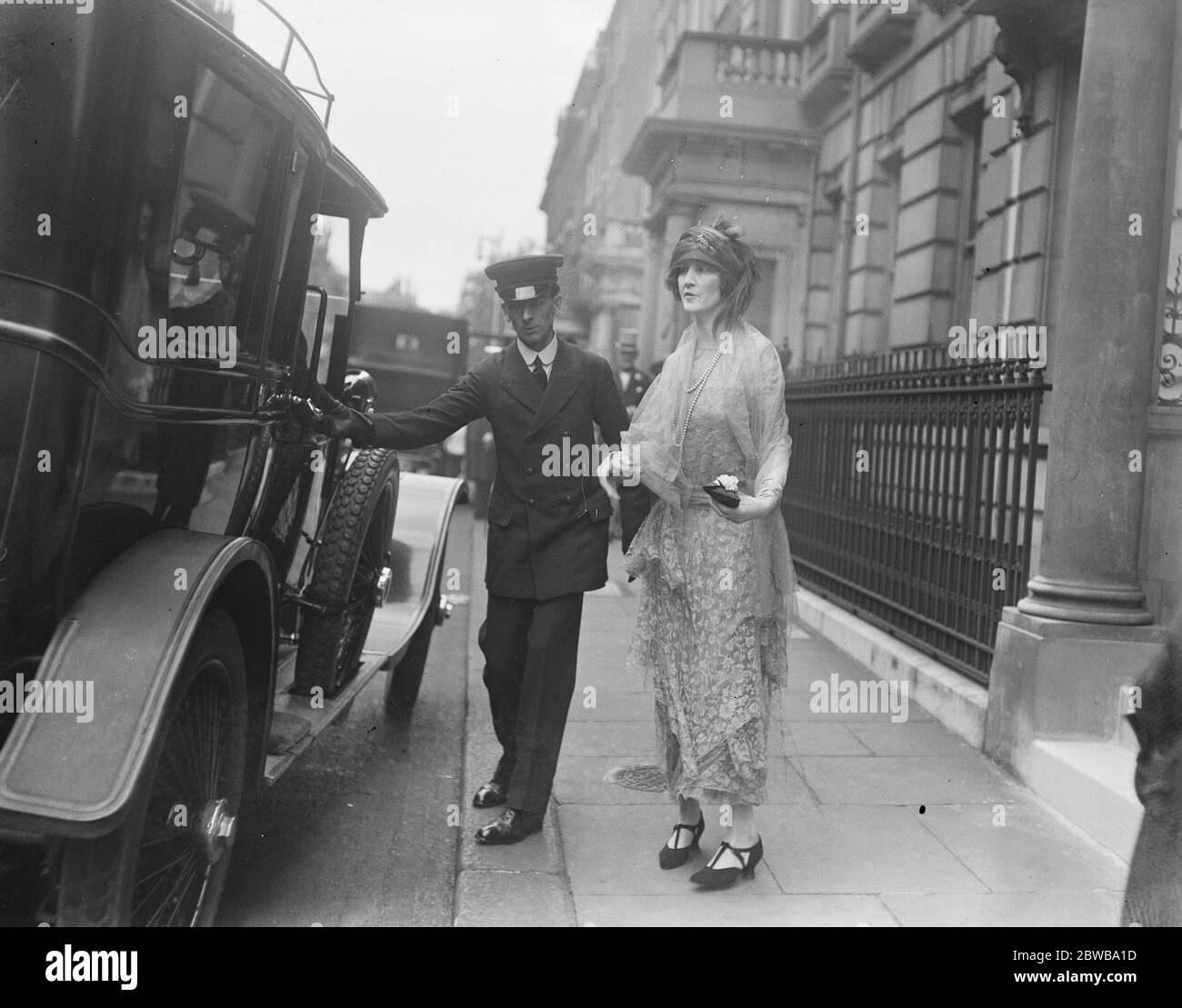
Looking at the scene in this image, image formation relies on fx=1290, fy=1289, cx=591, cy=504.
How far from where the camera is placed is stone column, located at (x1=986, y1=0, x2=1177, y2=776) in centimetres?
535

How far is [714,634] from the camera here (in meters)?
4.22

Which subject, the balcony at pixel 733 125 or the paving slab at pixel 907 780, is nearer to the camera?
the paving slab at pixel 907 780

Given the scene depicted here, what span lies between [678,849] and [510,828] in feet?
1.99

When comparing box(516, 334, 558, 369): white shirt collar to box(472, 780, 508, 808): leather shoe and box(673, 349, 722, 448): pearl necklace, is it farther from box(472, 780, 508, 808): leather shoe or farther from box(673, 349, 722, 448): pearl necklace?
box(472, 780, 508, 808): leather shoe

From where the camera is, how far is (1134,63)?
17.8 ft

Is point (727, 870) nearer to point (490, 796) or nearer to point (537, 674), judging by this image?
point (537, 674)

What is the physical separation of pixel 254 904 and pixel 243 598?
1.10 meters

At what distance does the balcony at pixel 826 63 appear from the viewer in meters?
16.5

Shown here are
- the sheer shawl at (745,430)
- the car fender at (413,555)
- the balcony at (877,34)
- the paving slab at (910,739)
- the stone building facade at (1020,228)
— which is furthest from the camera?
the balcony at (877,34)

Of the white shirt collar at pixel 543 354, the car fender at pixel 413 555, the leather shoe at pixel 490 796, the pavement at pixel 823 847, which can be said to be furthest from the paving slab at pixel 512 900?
the white shirt collar at pixel 543 354

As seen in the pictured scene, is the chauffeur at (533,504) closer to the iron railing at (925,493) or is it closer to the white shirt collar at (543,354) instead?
the white shirt collar at (543,354)

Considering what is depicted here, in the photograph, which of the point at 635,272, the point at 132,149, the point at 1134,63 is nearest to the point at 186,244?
the point at 132,149

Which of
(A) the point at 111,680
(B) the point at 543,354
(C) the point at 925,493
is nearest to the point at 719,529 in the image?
(B) the point at 543,354
